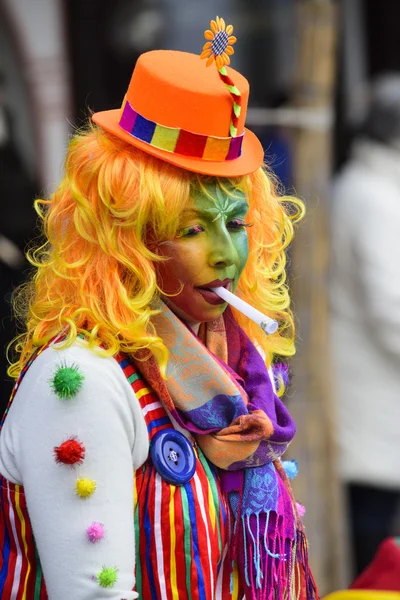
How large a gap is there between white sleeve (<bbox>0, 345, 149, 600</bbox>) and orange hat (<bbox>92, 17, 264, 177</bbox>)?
394mm

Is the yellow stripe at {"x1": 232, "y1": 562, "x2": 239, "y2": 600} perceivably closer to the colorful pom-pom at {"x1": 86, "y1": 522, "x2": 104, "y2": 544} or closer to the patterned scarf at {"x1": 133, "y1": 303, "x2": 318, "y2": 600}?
the patterned scarf at {"x1": 133, "y1": 303, "x2": 318, "y2": 600}

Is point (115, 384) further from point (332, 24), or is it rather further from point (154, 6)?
point (154, 6)

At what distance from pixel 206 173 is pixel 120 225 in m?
0.17

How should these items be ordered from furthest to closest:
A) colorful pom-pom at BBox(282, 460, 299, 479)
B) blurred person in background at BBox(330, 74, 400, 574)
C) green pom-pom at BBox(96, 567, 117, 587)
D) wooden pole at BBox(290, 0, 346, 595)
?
blurred person in background at BBox(330, 74, 400, 574)
wooden pole at BBox(290, 0, 346, 595)
colorful pom-pom at BBox(282, 460, 299, 479)
green pom-pom at BBox(96, 567, 117, 587)

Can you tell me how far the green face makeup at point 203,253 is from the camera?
1891 mm

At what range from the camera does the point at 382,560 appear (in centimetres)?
234

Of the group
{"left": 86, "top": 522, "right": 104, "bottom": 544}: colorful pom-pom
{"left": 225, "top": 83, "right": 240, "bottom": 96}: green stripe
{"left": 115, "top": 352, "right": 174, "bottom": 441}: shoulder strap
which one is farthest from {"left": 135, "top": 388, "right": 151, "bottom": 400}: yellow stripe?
{"left": 225, "top": 83, "right": 240, "bottom": 96}: green stripe

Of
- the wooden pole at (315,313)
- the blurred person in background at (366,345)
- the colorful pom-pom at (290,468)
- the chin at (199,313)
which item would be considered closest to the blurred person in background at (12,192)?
the wooden pole at (315,313)

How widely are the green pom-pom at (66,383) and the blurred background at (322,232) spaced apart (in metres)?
1.76

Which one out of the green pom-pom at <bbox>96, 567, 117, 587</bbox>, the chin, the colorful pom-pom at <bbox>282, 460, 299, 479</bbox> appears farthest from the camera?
the colorful pom-pom at <bbox>282, 460, 299, 479</bbox>

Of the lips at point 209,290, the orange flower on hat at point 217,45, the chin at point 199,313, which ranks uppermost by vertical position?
the orange flower on hat at point 217,45

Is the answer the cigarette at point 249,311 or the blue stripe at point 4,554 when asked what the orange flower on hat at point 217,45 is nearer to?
the cigarette at point 249,311

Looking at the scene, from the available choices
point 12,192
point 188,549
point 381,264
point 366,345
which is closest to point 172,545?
point 188,549

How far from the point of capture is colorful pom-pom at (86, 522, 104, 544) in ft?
5.70
